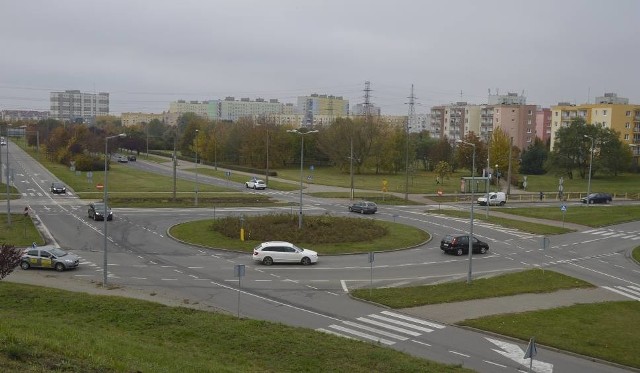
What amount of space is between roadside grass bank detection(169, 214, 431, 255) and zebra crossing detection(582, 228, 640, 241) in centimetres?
1425

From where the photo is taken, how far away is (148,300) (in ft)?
81.6

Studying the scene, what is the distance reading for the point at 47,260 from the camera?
30531 mm

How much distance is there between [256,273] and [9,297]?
1137cm

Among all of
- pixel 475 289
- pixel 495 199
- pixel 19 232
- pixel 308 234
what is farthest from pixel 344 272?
pixel 495 199

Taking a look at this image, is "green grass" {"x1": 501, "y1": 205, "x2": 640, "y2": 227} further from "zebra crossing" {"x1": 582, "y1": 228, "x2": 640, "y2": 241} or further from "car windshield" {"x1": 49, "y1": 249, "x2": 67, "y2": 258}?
"car windshield" {"x1": 49, "y1": 249, "x2": 67, "y2": 258}

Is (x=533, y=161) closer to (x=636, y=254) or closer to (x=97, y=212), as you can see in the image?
(x=636, y=254)

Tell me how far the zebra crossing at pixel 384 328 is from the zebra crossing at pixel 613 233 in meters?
29.2

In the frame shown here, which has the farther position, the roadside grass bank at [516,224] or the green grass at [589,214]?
the green grass at [589,214]

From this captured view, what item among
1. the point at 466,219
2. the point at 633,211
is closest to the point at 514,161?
the point at 633,211

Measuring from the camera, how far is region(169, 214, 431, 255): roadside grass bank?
37719mm

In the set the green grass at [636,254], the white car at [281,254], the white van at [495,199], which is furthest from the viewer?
the white van at [495,199]

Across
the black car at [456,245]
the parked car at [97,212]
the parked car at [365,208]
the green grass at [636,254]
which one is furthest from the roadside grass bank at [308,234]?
the green grass at [636,254]

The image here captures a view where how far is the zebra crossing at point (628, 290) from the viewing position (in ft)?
94.7

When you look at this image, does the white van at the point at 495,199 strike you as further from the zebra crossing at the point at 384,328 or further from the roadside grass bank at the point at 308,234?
the zebra crossing at the point at 384,328
